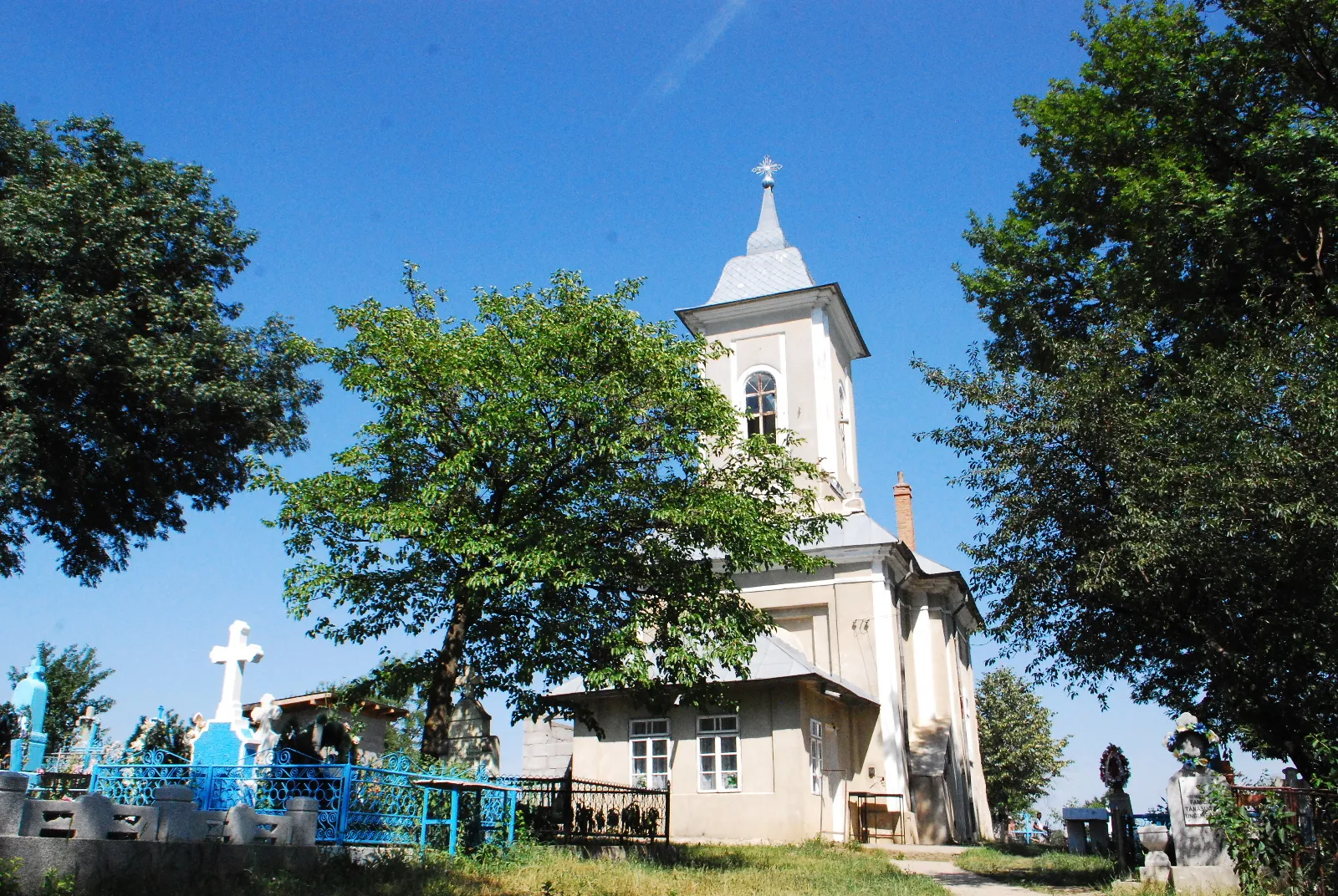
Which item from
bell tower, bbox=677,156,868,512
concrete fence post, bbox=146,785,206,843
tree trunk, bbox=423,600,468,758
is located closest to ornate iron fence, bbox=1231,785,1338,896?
tree trunk, bbox=423,600,468,758

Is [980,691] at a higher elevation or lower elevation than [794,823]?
higher

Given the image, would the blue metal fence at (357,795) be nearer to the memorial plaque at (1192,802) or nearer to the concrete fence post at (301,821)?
the concrete fence post at (301,821)

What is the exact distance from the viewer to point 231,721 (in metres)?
14.4

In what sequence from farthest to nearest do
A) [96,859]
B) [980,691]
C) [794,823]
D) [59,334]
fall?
[980,691] → [794,823] → [59,334] → [96,859]

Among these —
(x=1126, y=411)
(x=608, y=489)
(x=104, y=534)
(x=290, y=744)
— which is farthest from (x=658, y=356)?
(x=104, y=534)

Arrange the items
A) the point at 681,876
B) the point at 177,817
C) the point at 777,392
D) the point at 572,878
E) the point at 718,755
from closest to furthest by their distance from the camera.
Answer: the point at 177,817 → the point at 572,878 → the point at 681,876 → the point at 718,755 → the point at 777,392

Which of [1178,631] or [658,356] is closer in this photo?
[1178,631]

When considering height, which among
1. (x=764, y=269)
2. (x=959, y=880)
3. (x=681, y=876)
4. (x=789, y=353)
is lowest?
(x=959, y=880)

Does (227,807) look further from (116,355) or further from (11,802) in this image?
(116,355)

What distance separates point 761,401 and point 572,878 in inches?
814

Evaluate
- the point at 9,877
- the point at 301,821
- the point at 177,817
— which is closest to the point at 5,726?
the point at 301,821

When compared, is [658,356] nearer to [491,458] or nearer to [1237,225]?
[491,458]

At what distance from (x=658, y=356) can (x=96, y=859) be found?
392 inches

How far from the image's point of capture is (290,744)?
1484 cm
